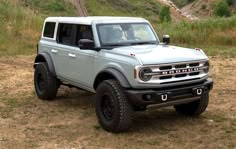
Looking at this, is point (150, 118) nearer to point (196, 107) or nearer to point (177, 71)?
point (196, 107)

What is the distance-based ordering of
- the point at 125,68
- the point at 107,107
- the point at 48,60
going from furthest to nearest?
the point at 48,60, the point at 107,107, the point at 125,68

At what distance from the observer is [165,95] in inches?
252

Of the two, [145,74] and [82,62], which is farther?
[82,62]

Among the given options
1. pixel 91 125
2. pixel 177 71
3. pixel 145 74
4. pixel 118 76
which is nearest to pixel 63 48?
pixel 91 125

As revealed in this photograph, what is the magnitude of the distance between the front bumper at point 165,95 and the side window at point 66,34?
219 cm

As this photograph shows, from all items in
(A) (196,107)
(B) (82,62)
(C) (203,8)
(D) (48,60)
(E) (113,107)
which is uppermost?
(B) (82,62)

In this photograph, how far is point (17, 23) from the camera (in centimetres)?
2030

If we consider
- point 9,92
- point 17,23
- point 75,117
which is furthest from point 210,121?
point 17,23

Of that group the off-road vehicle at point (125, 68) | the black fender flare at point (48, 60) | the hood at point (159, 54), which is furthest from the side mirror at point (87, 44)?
the black fender flare at point (48, 60)

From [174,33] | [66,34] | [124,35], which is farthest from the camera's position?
[174,33]

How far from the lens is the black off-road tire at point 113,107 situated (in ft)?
21.4

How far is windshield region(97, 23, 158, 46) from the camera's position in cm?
744

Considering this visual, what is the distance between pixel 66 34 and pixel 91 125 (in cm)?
211

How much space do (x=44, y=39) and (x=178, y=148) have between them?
14.3 ft
